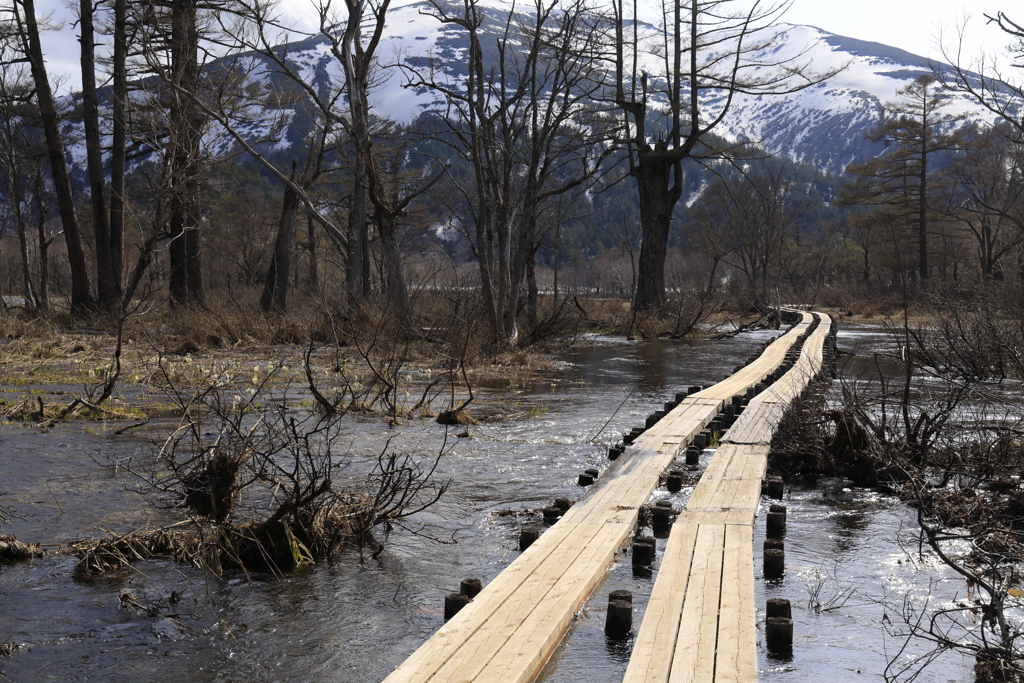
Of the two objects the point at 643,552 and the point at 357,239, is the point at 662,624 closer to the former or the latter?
the point at 643,552

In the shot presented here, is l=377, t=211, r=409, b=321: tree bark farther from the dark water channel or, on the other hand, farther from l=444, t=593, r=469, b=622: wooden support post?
l=444, t=593, r=469, b=622: wooden support post

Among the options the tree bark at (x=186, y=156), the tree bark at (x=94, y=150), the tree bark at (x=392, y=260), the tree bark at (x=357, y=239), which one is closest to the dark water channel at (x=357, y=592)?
the tree bark at (x=186, y=156)

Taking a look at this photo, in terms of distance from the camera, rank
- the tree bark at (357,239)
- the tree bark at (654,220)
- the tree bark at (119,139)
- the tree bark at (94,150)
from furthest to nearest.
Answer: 1. the tree bark at (654,220)
2. the tree bark at (94,150)
3. the tree bark at (119,139)
4. the tree bark at (357,239)

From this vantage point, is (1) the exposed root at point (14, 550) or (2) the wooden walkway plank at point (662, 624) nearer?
(2) the wooden walkway plank at point (662, 624)

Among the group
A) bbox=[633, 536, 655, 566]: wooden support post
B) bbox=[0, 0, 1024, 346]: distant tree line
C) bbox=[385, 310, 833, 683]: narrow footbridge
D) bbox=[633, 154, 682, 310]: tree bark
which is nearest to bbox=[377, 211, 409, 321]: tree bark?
bbox=[0, 0, 1024, 346]: distant tree line

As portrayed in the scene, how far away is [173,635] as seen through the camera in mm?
3953

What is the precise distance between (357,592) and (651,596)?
1.57 m

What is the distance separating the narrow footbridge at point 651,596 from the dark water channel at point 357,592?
0.23 meters

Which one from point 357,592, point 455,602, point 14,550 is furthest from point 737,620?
point 14,550

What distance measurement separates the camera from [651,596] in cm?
381

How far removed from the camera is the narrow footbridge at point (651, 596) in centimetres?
310

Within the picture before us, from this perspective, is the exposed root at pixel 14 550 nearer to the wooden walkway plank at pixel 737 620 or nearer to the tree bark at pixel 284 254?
the wooden walkway plank at pixel 737 620

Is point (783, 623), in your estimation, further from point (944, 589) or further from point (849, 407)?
point (849, 407)

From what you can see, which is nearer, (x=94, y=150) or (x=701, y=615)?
(x=701, y=615)
